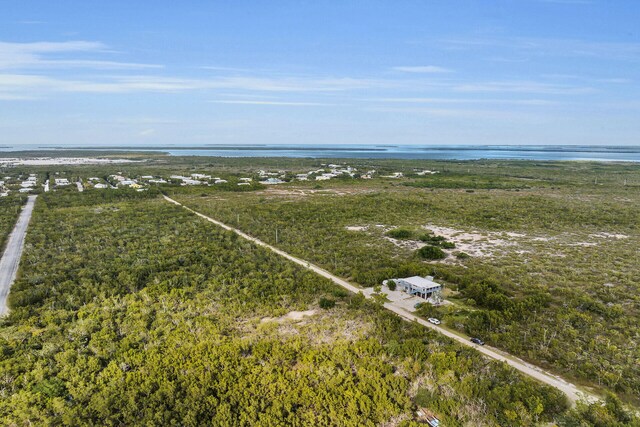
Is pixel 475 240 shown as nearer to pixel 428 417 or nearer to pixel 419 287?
pixel 419 287

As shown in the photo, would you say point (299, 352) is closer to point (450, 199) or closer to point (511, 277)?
point (511, 277)

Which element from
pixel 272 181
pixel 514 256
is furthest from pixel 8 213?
pixel 514 256

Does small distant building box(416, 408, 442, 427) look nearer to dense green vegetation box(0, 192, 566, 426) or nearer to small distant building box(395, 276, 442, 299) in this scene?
dense green vegetation box(0, 192, 566, 426)

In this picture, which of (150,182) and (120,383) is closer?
(120,383)

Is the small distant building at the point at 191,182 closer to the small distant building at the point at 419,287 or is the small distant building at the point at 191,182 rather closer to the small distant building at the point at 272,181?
the small distant building at the point at 272,181

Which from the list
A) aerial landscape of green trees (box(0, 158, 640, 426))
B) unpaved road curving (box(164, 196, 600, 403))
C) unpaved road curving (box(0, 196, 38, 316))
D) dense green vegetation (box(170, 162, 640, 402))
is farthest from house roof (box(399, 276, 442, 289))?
unpaved road curving (box(0, 196, 38, 316))

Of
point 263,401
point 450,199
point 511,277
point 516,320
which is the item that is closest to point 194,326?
point 263,401

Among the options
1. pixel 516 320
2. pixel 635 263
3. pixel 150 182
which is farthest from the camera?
pixel 150 182
